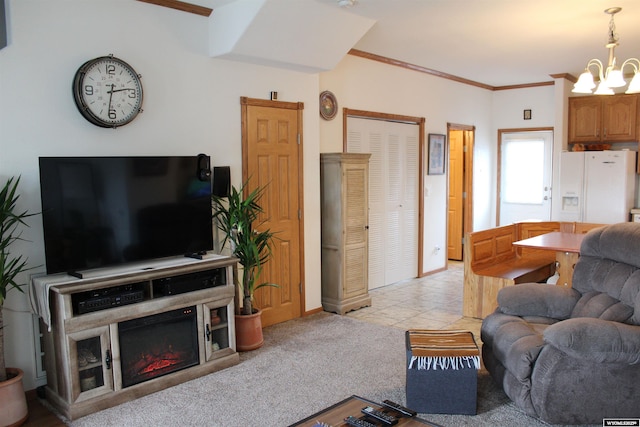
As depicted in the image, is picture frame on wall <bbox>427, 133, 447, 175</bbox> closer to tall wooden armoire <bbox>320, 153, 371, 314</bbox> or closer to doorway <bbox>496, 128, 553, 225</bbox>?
doorway <bbox>496, 128, 553, 225</bbox>

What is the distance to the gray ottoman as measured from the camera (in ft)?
9.62

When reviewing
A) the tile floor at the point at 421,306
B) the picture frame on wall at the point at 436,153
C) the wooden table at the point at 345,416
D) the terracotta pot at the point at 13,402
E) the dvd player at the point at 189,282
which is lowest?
the tile floor at the point at 421,306

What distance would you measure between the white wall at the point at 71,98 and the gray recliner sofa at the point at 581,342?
2381 millimetres

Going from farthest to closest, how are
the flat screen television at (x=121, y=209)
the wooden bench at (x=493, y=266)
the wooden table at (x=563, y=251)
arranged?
the wooden bench at (x=493, y=266) → the wooden table at (x=563, y=251) → the flat screen television at (x=121, y=209)

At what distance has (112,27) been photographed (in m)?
3.49

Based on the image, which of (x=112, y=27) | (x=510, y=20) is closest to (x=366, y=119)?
(x=510, y=20)

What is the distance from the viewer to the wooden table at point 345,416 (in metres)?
2.17

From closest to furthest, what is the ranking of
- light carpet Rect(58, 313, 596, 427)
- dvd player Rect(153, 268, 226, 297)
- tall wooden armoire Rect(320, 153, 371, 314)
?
light carpet Rect(58, 313, 596, 427) < dvd player Rect(153, 268, 226, 297) < tall wooden armoire Rect(320, 153, 371, 314)

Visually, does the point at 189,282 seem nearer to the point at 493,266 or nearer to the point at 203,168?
the point at 203,168

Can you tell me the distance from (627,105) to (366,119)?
3720mm

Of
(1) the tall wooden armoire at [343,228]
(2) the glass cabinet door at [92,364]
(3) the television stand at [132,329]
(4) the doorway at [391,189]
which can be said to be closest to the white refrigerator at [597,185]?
(4) the doorway at [391,189]

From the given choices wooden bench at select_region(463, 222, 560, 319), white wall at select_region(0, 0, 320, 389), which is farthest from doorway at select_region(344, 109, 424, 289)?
white wall at select_region(0, 0, 320, 389)

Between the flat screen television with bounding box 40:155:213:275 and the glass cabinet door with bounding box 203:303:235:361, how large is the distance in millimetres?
447

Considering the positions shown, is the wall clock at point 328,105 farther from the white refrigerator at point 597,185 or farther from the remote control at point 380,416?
the white refrigerator at point 597,185
